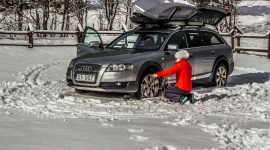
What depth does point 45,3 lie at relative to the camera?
A: 34.0m

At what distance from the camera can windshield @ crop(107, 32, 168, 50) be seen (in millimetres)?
8984

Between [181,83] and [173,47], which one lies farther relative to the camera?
[173,47]

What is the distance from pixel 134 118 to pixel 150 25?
154 inches

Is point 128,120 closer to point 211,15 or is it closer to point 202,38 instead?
point 202,38

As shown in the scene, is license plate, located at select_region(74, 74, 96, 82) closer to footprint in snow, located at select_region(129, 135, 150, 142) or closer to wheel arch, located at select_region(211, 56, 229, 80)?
footprint in snow, located at select_region(129, 135, 150, 142)

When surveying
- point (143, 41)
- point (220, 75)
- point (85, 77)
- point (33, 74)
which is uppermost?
point (143, 41)

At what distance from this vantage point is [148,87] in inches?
322

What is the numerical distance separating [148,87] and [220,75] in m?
2.93

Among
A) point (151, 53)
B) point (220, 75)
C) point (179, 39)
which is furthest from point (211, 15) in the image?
point (151, 53)

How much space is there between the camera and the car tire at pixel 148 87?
8.05m

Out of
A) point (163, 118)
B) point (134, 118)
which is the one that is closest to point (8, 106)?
point (134, 118)

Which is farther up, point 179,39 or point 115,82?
point 179,39

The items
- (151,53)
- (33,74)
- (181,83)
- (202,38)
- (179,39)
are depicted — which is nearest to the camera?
(181,83)

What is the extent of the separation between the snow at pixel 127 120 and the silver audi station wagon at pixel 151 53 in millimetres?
334
